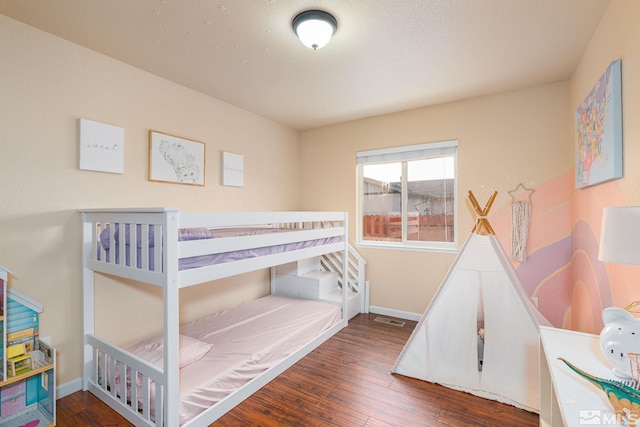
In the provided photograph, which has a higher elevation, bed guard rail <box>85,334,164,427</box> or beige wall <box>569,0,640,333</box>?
beige wall <box>569,0,640,333</box>

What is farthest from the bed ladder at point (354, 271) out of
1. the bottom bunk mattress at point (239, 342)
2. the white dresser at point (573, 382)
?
the white dresser at point (573, 382)

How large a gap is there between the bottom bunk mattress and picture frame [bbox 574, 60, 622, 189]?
245 cm

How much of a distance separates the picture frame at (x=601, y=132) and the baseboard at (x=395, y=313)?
202 centimetres

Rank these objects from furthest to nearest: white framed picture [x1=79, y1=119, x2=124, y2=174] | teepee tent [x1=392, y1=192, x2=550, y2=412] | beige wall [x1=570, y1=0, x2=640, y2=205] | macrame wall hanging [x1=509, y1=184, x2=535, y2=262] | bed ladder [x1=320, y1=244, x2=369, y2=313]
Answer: bed ladder [x1=320, y1=244, x2=369, y2=313], macrame wall hanging [x1=509, y1=184, x2=535, y2=262], white framed picture [x1=79, y1=119, x2=124, y2=174], teepee tent [x1=392, y1=192, x2=550, y2=412], beige wall [x1=570, y1=0, x2=640, y2=205]

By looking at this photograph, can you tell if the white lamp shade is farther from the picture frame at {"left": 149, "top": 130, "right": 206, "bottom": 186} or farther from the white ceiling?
the picture frame at {"left": 149, "top": 130, "right": 206, "bottom": 186}

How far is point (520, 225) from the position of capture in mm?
2814

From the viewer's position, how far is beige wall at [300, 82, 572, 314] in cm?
274

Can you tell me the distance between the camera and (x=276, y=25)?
186 cm

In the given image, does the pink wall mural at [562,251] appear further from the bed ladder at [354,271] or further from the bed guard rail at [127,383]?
the bed guard rail at [127,383]

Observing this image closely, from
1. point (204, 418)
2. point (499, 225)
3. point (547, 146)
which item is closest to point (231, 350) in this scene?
point (204, 418)

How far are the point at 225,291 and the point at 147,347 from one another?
3.52 ft

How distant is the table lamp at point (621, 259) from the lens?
979 mm

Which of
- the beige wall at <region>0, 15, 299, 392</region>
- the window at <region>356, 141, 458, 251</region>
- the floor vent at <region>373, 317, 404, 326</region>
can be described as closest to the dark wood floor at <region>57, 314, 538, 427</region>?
the beige wall at <region>0, 15, 299, 392</region>

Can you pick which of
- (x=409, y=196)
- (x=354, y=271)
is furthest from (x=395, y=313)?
(x=409, y=196)
